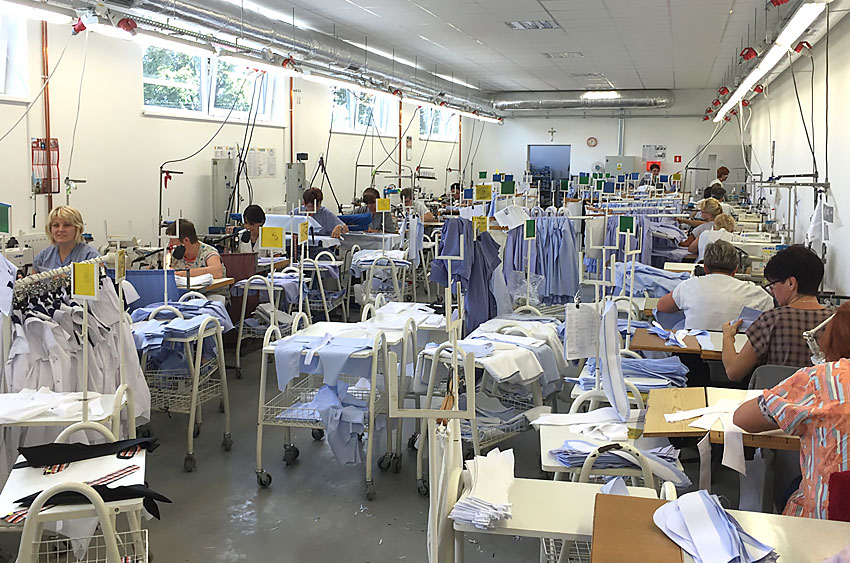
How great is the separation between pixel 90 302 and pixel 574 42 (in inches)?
314

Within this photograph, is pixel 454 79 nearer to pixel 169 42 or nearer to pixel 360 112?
pixel 360 112

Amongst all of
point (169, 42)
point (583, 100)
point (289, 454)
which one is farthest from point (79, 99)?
point (583, 100)

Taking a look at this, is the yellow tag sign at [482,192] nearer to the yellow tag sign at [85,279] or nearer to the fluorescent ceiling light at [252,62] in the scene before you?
the fluorescent ceiling light at [252,62]

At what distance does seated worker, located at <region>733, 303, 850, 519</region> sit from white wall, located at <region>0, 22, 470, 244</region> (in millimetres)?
6153

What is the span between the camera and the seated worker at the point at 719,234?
681 cm

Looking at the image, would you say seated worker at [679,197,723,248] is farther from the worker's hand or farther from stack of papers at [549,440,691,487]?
stack of papers at [549,440,691,487]

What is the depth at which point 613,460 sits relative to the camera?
2496 mm

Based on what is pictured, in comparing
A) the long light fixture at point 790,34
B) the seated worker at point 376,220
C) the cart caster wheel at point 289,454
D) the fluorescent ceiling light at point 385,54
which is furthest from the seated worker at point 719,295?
the fluorescent ceiling light at point 385,54

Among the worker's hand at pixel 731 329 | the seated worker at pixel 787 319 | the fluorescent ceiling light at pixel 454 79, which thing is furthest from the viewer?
the fluorescent ceiling light at pixel 454 79

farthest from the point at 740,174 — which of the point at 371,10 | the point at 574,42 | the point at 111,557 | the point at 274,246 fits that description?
the point at 111,557

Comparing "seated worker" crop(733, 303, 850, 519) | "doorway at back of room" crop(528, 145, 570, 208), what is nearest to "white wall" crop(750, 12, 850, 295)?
"seated worker" crop(733, 303, 850, 519)

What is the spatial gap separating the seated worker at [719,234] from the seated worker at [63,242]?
16.2 ft

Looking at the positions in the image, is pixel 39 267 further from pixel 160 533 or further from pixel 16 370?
pixel 160 533

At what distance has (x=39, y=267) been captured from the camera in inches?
178
